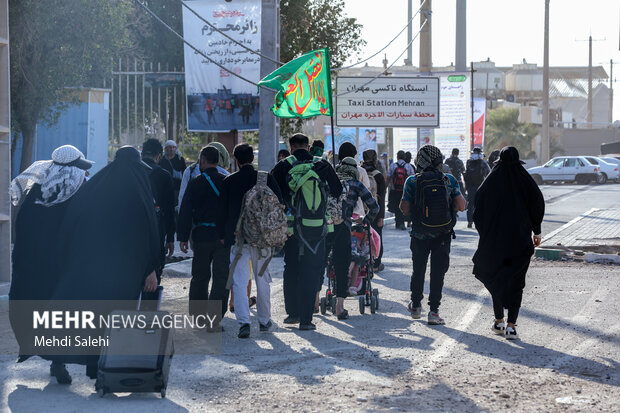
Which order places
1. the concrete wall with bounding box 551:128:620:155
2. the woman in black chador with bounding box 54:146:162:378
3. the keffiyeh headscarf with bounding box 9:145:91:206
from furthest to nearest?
the concrete wall with bounding box 551:128:620:155, the keffiyeh headscarf with bounding box 9:145:91:206, the woman in black chador with bounding box 54:146:162:378

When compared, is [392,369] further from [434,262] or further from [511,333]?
[434,262]

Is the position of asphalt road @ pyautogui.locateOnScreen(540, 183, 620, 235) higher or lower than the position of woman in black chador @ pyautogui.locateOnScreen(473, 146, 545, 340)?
lower

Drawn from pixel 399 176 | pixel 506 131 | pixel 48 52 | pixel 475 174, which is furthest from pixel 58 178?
pixel 506 131

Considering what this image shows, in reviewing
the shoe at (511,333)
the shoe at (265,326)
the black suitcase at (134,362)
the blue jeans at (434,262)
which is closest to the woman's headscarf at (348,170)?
the blue jeans at (434,262)

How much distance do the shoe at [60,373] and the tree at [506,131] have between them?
70580mm

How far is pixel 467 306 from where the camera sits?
35.4 feet

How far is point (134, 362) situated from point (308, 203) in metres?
3.18

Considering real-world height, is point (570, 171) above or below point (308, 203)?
below

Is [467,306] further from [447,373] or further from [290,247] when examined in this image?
[447,373]

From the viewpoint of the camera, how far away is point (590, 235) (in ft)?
62.5

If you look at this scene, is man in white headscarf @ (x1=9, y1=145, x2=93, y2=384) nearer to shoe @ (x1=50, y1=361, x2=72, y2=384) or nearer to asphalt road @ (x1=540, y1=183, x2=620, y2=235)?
shoe @ (x1=50, y1=361, x2=72, y2=384)

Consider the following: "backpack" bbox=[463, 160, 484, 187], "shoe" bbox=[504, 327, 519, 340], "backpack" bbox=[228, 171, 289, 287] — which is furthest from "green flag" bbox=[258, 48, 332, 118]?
"backpack" bbox=[463, 160, 484, 187]

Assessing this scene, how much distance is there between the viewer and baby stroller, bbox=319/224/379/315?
10.2 meters

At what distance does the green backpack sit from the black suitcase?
9.54 feet
